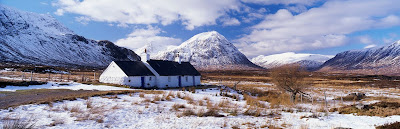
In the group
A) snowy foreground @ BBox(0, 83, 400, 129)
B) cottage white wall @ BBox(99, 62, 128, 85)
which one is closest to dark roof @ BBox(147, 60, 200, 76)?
cottage white wall @ BBox(99, 62, 128, 85)

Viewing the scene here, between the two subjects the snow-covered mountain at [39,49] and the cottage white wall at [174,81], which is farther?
the snow-covered mountain at [39,49]

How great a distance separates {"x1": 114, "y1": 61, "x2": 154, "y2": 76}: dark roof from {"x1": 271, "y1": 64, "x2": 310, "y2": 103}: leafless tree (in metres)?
19.9

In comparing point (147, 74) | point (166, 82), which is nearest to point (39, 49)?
point (147, 74)

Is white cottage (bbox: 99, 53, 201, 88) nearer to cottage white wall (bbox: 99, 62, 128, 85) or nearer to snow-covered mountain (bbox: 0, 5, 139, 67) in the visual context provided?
cottage white wall (bbox: 99, 62, 128, 85)

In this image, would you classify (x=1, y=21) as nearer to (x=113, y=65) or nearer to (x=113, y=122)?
(x=113, y=65)

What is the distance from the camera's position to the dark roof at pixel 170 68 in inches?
1571

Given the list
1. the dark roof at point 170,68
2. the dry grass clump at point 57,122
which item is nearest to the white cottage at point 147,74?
the dark roof at point 170,68

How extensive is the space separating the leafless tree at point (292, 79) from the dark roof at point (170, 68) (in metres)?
18.4

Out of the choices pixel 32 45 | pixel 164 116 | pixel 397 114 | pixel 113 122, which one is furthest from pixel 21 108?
pixel 32 45

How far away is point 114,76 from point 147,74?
4952 mm

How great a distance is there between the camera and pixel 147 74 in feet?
124

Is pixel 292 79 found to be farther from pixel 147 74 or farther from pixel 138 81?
pixel 138 81

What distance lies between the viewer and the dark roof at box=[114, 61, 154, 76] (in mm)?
36438

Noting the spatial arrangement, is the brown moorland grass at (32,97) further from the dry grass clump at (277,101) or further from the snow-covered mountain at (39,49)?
the snow-covered mountain at (39,49)
